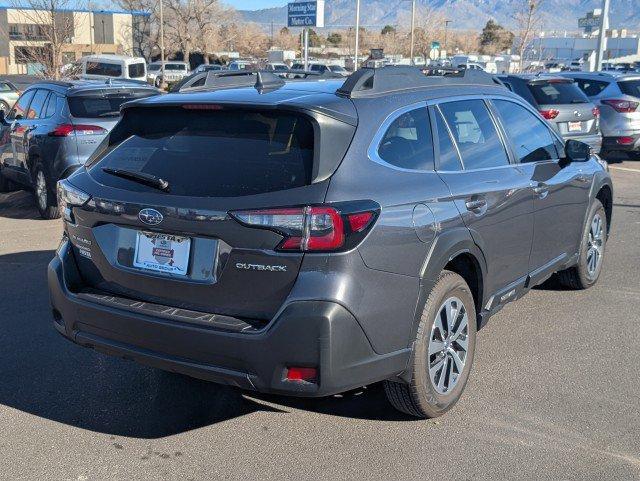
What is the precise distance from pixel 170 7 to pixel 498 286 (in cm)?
6067

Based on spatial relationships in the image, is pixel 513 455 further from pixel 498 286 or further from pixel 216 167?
pixel 216 167

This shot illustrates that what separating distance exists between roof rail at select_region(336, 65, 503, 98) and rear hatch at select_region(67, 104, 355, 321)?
382mm

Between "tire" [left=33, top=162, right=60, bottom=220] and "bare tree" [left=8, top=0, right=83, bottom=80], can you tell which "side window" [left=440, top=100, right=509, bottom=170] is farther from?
"bare tree" [left=8, top=0, right=83, bottom=80]

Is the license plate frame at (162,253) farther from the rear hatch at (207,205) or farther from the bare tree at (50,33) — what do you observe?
the bare tree at (50,33)

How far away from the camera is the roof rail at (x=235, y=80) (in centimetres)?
447

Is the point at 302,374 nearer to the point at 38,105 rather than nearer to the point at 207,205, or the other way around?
the point at 207,205

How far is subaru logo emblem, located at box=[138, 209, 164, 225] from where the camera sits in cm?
374

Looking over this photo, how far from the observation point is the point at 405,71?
4.58 metres

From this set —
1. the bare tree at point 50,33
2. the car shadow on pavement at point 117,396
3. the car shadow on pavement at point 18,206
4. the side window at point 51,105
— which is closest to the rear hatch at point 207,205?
the car shadow on pavement at point 117,396

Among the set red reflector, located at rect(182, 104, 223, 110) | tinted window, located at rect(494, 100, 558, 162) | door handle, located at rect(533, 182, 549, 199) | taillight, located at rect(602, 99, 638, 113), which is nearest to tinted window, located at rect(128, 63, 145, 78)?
taillight, located at rect(602, 99, 638, 113)

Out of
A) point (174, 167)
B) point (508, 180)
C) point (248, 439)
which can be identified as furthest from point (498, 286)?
point (174, 167)

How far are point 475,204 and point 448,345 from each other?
2.72ft

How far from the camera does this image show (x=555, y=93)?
13391mm

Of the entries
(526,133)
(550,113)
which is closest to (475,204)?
(526,133)
